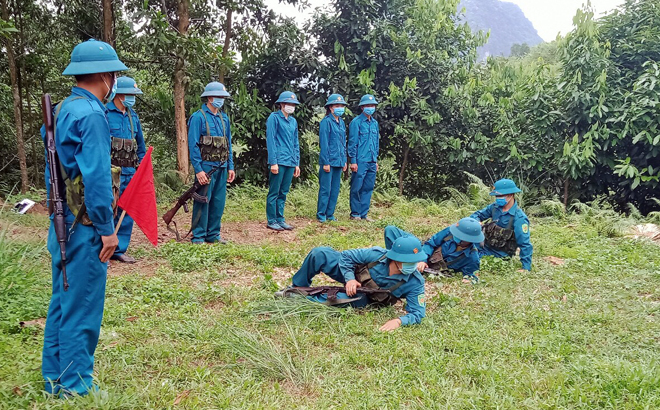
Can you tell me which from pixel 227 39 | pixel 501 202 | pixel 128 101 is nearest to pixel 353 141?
pixel 501 202

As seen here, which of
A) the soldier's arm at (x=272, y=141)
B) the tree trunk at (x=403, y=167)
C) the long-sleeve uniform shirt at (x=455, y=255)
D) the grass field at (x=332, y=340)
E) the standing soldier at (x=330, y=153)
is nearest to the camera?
the grass field at (x=332, y=340)

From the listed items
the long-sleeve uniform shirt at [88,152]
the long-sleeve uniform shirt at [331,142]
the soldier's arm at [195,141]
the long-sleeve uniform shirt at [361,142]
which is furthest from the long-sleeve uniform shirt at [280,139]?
the long-sleeve uniform shirt at [88,152]

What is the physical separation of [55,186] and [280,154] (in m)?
4.94

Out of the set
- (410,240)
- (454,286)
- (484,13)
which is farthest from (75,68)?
(484,13)

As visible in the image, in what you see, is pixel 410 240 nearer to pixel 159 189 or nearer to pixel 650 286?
pixel 650 286

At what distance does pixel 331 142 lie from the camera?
802 centimetres

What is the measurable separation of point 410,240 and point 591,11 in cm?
739

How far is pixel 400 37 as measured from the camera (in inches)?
402

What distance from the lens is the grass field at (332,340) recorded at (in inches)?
111

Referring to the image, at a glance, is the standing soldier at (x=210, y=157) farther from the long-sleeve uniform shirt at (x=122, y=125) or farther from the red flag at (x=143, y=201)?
the red flag at (x=143, y=201)

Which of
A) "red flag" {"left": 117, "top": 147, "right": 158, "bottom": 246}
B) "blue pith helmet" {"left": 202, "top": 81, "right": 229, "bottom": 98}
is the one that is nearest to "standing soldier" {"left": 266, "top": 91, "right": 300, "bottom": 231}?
"blue pith helmet" {"left": 202, "top": 81, "right": 229, "bottom": 98}

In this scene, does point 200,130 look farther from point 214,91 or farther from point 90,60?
point 90,60

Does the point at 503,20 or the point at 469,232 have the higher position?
the point at 503,20

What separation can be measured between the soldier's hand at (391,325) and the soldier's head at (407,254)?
0.39m
